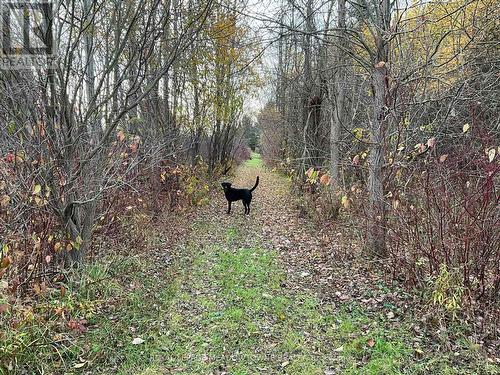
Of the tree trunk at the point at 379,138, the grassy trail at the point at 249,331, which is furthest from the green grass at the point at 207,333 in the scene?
the tree trunk at the point at 379,138

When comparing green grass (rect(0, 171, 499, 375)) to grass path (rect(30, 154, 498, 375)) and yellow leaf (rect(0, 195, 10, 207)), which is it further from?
yellow leaf (rect(0, 195, 10, 207))

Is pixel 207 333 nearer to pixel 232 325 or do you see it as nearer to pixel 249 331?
pixel 232 325

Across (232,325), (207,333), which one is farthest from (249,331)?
(207,333)

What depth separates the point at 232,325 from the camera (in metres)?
4.27

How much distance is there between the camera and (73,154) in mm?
4664

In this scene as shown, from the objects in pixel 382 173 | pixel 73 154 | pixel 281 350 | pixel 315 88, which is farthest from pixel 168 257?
pixel 315 88

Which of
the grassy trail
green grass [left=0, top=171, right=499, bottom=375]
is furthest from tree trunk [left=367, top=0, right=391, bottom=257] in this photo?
the grassy trail

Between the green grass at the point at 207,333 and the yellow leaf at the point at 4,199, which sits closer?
the green grass at the point at 207,333

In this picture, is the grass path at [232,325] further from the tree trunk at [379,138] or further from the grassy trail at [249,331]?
the tree trunk at [379,138]

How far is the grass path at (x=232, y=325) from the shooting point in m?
3.52

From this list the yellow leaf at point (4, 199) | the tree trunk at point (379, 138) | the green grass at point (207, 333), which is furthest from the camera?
the tree trunk at point (379, 138)

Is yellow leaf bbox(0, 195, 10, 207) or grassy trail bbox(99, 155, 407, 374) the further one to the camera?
yellow leaf bbox(0, 195, 10, 207)

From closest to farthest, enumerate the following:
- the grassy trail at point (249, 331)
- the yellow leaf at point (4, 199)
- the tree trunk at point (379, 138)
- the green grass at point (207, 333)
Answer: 1. the green grass at point (207, 333)
2. the grassy trail at point (249, 331)
3. the yellow leaf at point (4, 199)
4. the tree trunk at point (379, 138)

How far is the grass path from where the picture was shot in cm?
352
